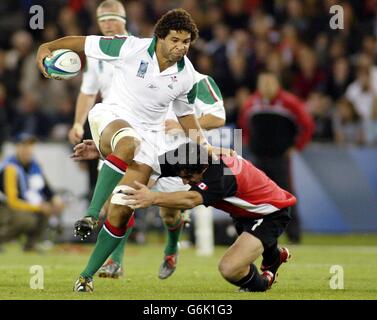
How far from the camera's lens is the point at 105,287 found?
972cm

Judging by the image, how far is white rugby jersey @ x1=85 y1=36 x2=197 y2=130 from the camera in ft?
31.6

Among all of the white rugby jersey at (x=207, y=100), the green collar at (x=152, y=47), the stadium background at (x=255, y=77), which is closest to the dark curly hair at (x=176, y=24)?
the green collar at (x=152, y=47)

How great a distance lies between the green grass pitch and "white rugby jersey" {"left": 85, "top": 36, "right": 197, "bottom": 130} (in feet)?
5.16

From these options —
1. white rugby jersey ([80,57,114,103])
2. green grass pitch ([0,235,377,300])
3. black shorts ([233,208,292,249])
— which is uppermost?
white rugby jersey ([80,57,114,103])

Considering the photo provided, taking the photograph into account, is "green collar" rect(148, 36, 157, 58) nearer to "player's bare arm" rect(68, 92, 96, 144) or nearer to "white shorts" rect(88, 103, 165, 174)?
"white shorts" rect(88, 103, 165, 174)

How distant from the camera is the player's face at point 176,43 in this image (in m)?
9.38

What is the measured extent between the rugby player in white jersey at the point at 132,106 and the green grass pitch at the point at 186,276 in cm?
61

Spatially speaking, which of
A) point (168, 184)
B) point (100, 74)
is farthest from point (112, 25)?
point (168, 184)

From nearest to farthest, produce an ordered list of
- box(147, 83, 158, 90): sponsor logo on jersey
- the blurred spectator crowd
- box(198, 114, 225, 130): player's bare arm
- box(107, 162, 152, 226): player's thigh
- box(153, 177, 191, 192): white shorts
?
1. box(107, 162, 152, 226): player's thigh
2. box(147, 83, 158, 90): sponsor logo on jersey
3. box(153, 177, 191, 192): white shorts
4. box(198, 114, 225, 130): player's bare arm
5. the blurred spectator crowd

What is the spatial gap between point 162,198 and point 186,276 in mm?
2831

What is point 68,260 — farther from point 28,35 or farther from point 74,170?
point 28,35

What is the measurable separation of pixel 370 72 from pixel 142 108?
9.48 m

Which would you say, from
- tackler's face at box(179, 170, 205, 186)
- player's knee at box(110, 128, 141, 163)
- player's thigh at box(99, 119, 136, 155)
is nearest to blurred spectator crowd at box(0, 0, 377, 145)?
player's thigh at box(99, 119, 136, 155)

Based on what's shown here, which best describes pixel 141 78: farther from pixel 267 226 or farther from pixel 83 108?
pixel 83 108
